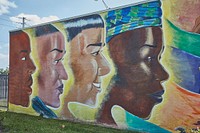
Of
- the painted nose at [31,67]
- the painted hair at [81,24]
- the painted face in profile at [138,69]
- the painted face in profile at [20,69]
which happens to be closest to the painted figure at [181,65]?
the painted face in profile at [138,69]

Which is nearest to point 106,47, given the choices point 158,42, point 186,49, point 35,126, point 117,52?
point 117,52

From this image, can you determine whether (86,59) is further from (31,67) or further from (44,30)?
(31,67)

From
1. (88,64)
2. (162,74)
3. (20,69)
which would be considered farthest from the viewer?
(20,69)

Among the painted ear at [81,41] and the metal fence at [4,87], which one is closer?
the painted ear at [81,41]

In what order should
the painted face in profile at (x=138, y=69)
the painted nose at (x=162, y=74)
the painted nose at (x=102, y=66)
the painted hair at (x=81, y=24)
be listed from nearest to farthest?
the painted nose at (x=162, y=74), the painted face in profile at (x=138, y=69), the painted nose at (x=102, y=66), the painted hair at (x=81, y=24)

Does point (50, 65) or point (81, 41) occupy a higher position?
point (81, 41)

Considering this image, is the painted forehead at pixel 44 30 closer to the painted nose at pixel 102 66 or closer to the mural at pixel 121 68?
the mural at pixel 121 68

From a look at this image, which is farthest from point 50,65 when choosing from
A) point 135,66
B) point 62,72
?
point 135,66

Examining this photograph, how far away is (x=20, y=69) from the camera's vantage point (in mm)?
10391

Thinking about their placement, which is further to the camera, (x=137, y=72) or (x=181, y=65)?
(x=137, y=72)

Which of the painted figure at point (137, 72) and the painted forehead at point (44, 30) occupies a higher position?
the painted forehead at point (44, 30)

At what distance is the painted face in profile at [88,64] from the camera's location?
785 centimetres

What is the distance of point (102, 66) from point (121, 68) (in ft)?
2.33

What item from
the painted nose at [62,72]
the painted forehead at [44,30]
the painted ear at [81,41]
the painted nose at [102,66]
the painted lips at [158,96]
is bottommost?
the painted lips at [158,96]
